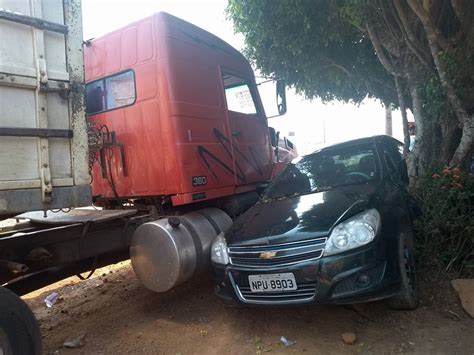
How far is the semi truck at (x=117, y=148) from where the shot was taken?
247cm

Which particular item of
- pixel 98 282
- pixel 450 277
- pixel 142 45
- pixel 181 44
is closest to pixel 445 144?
pixel 450 277

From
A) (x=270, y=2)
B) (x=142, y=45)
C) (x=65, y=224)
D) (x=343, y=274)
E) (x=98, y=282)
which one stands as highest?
(x=270, y=2)

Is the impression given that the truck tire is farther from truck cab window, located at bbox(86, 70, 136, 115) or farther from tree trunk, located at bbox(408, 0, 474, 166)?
tree trunk, located at bbox(408, 0, 474, 166)

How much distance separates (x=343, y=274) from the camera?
115 inches

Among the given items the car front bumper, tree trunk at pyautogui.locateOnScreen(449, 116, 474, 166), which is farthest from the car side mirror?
the car front bumper

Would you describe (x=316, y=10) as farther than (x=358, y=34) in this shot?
No

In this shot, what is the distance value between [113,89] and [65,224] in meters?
1.78

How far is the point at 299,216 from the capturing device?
11.4 ft

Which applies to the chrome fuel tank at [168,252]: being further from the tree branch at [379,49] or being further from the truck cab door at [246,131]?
the tree branch at [379,49]

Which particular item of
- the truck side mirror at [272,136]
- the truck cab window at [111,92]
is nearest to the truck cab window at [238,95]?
the truck side mirror at [272,136]

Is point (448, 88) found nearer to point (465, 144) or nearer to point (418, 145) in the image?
point (465, 144)

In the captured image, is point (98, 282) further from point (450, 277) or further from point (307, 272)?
point (450, 277)

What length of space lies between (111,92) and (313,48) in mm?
3528

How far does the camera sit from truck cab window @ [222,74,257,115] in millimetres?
5094
